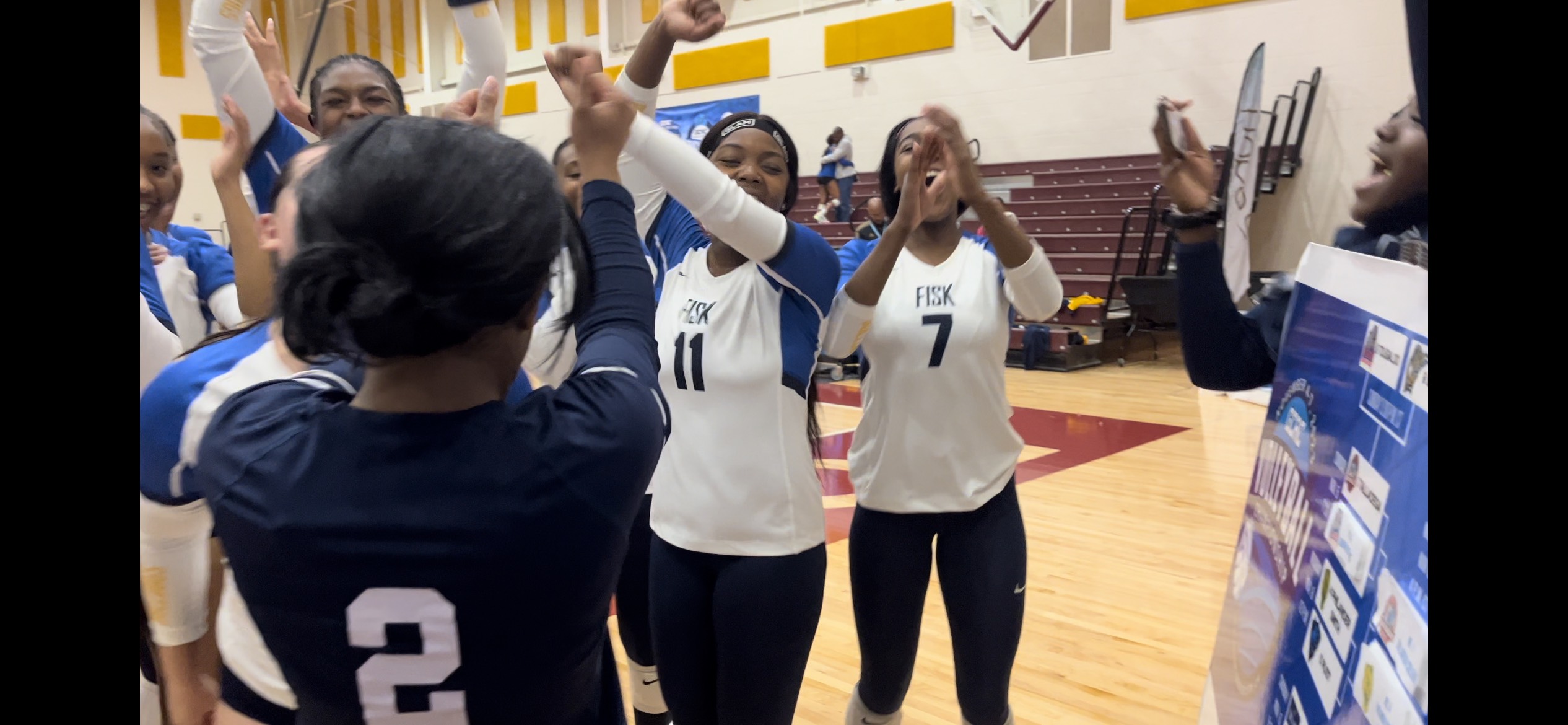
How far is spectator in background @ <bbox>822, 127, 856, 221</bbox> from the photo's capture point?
39.3 feet

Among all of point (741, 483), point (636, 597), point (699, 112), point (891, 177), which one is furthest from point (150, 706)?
point (699, 112)

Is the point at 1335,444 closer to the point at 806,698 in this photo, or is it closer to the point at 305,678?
the point at 305,678

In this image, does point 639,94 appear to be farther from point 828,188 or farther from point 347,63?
point 828,188

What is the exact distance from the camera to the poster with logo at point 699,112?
14148 mm

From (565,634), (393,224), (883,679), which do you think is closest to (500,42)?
(393,224)

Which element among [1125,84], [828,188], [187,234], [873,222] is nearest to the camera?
[187,234]

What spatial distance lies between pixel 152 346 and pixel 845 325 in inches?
51.1

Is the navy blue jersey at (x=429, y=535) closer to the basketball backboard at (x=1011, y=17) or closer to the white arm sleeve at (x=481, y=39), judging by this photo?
the white arm sleeve at (x=481, y=39)

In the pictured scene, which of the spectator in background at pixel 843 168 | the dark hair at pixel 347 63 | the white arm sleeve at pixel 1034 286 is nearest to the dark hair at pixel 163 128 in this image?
the dark hair at pixel 347 63

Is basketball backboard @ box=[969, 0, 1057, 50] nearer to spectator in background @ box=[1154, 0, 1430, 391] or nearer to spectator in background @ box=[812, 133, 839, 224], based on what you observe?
spectator in background @ box=[812, 133, 839, 224]

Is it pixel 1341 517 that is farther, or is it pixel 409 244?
pixel 1341 517

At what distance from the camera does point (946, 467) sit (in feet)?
6.81

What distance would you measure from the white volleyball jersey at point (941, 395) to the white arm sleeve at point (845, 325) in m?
0.08

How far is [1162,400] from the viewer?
775 cm
